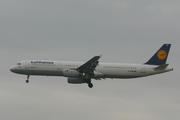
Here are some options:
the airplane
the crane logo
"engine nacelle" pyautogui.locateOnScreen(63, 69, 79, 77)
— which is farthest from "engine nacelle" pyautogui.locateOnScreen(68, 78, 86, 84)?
the crane logo

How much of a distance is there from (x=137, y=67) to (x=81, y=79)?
983cm

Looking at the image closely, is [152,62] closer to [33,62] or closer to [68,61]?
[68,61]

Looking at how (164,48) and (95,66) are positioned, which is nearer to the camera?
(95,66)

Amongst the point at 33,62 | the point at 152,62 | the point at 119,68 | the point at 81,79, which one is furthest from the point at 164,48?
the point at 33,62

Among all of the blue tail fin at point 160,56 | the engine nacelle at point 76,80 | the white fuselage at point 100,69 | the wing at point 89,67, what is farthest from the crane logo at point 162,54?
the engine nacelle at point 76,80

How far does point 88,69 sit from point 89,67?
0.45 meters

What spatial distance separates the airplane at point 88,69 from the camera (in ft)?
289

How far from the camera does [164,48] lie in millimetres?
93812

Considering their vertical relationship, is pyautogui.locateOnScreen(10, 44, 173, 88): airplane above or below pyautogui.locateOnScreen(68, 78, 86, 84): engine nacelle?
above

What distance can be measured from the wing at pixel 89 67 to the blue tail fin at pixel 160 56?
9.95 meters

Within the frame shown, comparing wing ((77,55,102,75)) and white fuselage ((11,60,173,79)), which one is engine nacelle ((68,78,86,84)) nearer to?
white fuselage ((11,60,173,79))

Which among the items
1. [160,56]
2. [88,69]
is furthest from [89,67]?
[160,56]

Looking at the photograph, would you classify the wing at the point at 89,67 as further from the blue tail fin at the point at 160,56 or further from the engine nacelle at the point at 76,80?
the blue tail fin at the point at 160,56

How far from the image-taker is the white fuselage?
88.8 meters
